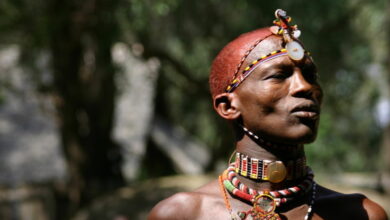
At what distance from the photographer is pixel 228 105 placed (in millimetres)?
3324

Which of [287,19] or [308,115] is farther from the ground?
[287,19]

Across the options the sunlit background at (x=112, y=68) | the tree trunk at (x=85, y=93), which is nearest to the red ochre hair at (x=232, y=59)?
the sunlit background at (x=112, y=68)

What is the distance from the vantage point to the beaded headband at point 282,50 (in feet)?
10.2

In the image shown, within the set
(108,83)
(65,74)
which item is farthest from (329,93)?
(65,74)

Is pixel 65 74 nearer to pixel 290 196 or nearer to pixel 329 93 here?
pixel 329 93

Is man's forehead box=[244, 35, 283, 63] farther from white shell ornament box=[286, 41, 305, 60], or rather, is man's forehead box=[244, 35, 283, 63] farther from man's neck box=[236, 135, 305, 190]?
man's neck box=[236, 135, 305, 190]

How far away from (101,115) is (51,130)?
732cm

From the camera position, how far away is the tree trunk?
1149 centimetres

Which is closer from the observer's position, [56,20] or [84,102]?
[56,20]

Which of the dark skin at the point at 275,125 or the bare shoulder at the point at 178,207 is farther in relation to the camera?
the bare shoulder at the point at 178,207

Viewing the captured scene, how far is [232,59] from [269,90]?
0.29 metres

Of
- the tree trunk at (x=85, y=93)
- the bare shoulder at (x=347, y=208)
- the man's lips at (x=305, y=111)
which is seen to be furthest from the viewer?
the tree trunk at (x=85, y=93)

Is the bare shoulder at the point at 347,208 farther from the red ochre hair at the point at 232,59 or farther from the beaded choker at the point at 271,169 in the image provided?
the red ochre hair at the point at 232,59

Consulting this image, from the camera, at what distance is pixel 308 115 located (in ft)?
10.0
